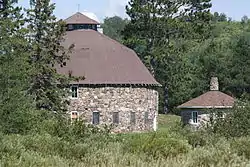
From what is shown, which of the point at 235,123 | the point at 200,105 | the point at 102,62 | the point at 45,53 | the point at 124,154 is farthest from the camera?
the point at 102,62

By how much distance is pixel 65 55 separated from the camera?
5656 centimetres

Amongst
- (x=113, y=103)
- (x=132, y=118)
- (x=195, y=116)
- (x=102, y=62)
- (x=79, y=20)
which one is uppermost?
(x=79, y=20)

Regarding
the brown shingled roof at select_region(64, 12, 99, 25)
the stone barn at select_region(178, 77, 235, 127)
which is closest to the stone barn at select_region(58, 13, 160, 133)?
the brown shingled roof at select_region(64, 12, 99, 25)

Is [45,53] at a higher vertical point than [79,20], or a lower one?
lower

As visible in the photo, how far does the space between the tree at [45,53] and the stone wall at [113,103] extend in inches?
322

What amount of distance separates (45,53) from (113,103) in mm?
12215

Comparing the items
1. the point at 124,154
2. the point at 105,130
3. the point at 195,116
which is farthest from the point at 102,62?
the point at 124,154

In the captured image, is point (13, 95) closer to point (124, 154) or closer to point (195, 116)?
point (124, 154)

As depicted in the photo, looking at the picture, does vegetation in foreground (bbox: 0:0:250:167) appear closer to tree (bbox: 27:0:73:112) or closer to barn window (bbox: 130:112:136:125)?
tree (bbox: 27:0:73:112)

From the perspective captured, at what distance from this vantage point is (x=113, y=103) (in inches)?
2483

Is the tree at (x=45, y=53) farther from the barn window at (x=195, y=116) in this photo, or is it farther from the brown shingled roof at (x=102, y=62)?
the barn window at (x=195, y=116)

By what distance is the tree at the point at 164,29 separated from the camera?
75.9m

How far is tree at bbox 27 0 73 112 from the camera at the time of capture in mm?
52250

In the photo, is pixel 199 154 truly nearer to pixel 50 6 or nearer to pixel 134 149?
pixel 134 149
